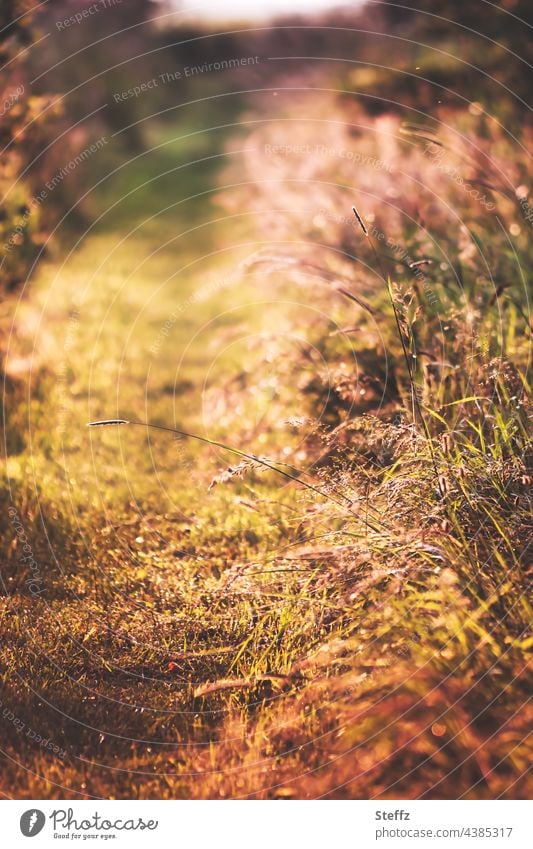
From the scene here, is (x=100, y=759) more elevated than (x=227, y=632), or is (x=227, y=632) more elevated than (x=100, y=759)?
(x=227, y=632)

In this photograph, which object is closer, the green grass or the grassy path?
the green grass

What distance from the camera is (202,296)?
507 cm

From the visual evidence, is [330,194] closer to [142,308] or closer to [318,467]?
[142,308]

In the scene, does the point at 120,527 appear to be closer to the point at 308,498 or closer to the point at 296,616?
the point at 308,498

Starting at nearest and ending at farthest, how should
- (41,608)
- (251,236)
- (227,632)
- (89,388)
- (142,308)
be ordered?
(227,632), (41,608), (89,388), (142,308), (251,236)

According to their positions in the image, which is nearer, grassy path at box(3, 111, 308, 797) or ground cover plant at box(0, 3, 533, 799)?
ground cover plant at box(0, 3, 533, 799)

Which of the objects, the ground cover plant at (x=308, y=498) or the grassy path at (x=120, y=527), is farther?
the grassy path at (x=120, y=527)

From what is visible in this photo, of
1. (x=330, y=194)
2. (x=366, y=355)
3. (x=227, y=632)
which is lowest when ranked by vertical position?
(x=227, y=632)

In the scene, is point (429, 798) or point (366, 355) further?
point (366, 355)

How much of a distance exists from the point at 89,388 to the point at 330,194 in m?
1.82

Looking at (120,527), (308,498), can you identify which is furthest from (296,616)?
(120,527)

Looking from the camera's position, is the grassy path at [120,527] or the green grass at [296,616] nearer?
the green grass at [296,616]

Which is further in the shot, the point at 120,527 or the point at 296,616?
the point at 120,527
